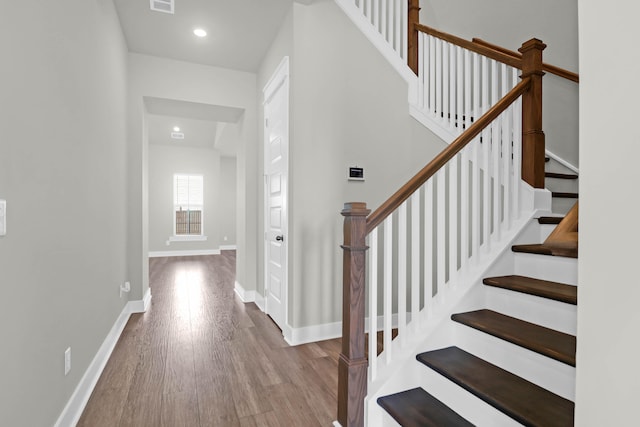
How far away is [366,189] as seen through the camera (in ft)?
10.1

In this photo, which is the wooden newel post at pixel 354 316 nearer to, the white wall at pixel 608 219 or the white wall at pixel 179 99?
Result: the white wall at pixel 608 219

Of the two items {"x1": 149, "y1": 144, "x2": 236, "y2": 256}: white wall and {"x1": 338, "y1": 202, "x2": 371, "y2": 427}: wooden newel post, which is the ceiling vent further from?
{"x1": 149, "y1": 144, "x2": 236, "y2": 256}: white wall

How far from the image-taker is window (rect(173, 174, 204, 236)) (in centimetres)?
919

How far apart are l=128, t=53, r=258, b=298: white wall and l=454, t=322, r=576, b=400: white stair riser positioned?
116 inches

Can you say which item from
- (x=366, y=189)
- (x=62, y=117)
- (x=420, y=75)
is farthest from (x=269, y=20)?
(x=62, y=117)

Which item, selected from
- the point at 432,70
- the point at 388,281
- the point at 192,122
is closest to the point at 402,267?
the point at 388,281

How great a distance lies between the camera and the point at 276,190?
11.1 ft

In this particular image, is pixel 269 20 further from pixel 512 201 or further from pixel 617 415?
pixel 617 415

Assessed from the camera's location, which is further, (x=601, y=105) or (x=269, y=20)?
(x=269, y=20)

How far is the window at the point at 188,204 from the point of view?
9.19 metres

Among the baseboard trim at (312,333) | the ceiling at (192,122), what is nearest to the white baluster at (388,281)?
the baseboard trim at (312,333)

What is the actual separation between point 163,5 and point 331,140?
6.09 ft

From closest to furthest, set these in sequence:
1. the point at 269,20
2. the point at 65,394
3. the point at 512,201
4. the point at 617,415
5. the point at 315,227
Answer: the point at 617,415 → the point at 65,394 → the point at 512,201 → the point at 315,227 → the point at 269,20

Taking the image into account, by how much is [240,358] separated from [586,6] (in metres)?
2.70
